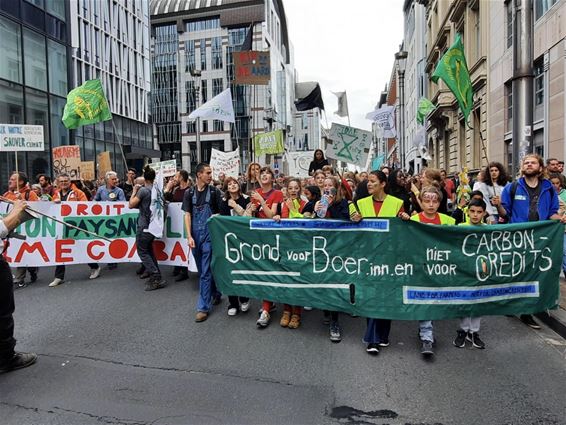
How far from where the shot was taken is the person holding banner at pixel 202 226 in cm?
591

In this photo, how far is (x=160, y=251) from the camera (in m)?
8.26

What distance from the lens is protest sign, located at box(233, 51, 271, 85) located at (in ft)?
57.5

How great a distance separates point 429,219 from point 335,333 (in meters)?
1.54

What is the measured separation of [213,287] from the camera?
629cm

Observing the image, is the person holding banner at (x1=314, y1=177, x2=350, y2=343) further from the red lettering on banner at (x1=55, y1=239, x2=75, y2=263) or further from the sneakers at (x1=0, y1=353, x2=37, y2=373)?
the red lettering on banner at (x1=55, y1=239, x2=75, y2=263)

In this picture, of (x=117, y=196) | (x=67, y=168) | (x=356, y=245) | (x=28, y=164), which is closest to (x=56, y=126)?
(x=28, y=164)

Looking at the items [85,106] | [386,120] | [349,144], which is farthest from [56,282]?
[386,120]

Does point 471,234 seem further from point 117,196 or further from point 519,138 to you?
point 117,196

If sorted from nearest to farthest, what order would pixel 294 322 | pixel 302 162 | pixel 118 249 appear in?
pixel 294 322
pixel 118 249
pixel 302 162

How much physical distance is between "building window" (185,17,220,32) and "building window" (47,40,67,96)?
56155 millimetres

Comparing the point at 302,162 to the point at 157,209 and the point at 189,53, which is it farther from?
the point at 189,53

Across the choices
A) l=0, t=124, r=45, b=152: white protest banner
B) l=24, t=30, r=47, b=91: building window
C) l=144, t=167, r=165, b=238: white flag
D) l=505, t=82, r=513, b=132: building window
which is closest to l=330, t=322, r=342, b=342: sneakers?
l=144, t=167, r=165, b=238: white flag

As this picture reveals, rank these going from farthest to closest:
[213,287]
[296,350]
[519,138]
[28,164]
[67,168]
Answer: [28,164], [67,168], [519,138], [213,287], [296,350]

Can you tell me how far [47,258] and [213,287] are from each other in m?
3.47
